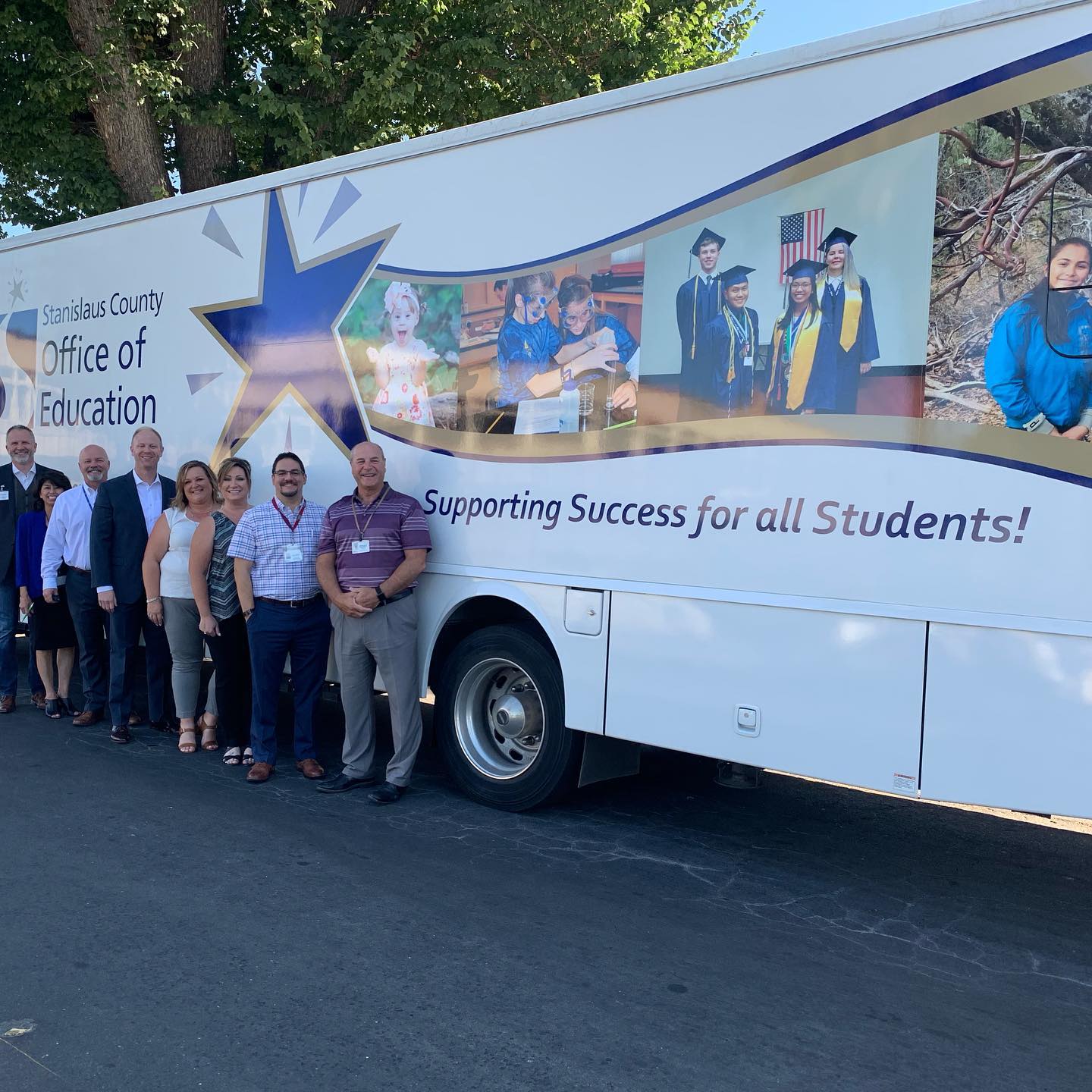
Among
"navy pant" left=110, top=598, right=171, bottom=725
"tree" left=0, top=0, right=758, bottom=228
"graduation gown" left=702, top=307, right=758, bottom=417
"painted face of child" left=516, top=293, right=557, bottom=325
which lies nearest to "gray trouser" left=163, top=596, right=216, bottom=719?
"navy pant" left=110, top=598, right=171, bottom=725

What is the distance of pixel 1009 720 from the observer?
4453 mm

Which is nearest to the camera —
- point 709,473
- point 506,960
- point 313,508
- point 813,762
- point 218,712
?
point 506,960

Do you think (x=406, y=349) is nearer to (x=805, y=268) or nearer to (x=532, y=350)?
(x=532, y=350)

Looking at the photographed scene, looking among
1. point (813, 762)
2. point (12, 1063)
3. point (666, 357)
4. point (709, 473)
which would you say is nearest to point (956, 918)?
point (813, 762)

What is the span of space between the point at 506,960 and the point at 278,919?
3.21 feet

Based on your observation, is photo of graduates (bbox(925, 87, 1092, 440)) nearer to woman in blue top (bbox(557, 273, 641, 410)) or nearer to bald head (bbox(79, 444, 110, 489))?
woman in blue top (bbox(557, 273, 641, 410))

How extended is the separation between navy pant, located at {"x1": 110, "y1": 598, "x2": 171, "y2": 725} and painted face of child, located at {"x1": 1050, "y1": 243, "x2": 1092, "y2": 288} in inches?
231

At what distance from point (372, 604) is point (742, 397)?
94.0 inches

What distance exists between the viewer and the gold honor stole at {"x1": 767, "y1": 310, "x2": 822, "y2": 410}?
4.94 m

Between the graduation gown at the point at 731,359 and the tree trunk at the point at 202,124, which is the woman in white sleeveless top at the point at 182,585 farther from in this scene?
the tree trunk at the point at 202,124

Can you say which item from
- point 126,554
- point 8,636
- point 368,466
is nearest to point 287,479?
point 368,466

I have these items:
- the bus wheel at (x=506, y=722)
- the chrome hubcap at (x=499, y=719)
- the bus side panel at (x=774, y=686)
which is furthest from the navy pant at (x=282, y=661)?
the bus side panel at (x=774, y=686)

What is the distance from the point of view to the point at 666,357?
5.41 m

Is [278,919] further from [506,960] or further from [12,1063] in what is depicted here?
[12,1063]
